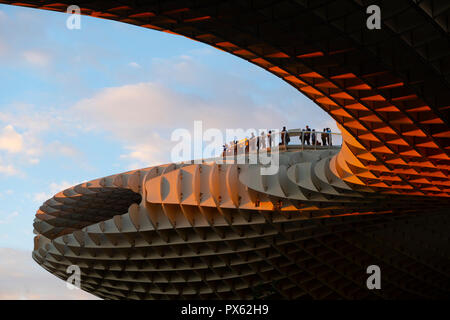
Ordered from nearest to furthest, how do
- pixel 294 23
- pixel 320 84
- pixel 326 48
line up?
pixel 294 23 < pixel 326 48 < pixel 320 84

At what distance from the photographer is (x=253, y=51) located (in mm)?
20719

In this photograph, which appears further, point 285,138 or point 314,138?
point 314,138

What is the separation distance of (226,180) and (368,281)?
19560 millimetres

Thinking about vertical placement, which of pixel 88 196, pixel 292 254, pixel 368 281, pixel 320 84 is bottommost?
pixel 368 281

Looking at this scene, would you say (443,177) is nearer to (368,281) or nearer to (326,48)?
(326,48)

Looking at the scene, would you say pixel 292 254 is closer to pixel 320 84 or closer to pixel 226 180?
pixel 226 180

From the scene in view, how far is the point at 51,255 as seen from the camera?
5194cm

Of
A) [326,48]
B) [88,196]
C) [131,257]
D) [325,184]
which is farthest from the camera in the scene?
[88,196]

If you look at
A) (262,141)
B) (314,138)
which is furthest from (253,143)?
(314,138)

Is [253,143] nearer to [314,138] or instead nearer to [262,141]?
[262,141]
